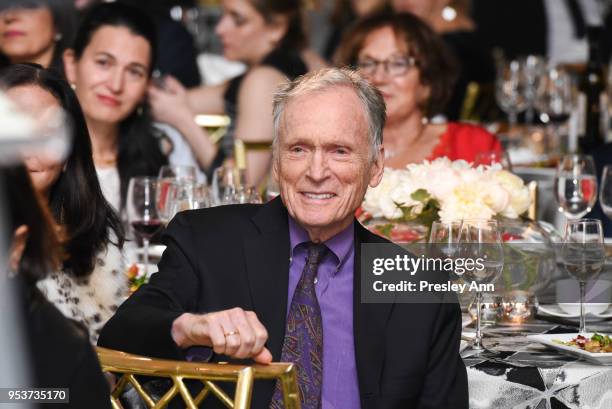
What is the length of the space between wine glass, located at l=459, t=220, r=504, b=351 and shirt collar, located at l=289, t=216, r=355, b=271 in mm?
245

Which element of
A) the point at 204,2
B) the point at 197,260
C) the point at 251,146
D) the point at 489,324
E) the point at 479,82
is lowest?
the point at 489,324

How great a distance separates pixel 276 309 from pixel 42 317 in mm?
891

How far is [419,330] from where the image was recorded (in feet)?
6.64

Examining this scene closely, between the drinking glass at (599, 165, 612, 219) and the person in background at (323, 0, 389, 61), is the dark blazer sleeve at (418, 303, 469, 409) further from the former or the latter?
the person in background at (323, 0, 389, 61)

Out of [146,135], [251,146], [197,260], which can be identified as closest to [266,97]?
[251,146]

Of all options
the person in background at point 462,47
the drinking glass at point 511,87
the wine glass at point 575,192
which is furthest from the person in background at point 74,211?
the person in background at point 462,47

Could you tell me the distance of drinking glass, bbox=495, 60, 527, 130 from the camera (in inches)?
231

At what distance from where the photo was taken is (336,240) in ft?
7.04

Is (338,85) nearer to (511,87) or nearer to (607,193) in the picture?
(607,193)

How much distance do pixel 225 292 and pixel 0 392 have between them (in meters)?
1.06

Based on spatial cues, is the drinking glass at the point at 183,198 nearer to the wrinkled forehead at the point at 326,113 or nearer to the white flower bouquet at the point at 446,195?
the white flower bouquet at the point at 446,195

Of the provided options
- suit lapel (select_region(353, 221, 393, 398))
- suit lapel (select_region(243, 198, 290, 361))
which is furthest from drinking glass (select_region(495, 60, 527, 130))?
suit lapel (select_region(353, 221, 393, 398))

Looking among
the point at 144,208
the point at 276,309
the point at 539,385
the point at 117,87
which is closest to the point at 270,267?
the point at 276,309

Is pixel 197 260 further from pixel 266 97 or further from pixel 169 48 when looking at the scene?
pixel 169 48
